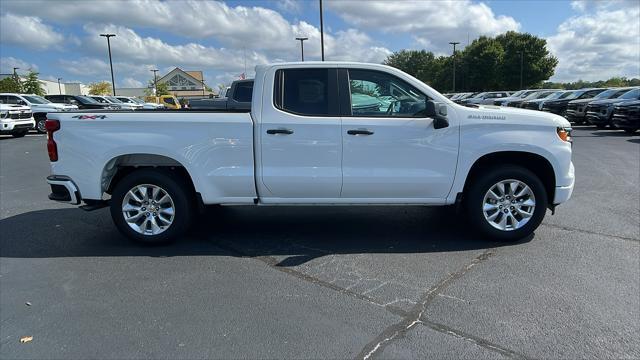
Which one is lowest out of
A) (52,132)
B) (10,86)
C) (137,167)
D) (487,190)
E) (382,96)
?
(487,190)

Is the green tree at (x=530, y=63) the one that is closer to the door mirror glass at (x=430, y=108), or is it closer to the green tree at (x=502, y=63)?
the green tree at (x=502, y=63)

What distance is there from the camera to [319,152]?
15.1 ft

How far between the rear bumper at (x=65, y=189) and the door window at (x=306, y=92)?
238 cm

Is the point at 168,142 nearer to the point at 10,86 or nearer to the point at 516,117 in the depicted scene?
the point at 516,117

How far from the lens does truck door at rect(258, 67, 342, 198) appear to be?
4.55 meters

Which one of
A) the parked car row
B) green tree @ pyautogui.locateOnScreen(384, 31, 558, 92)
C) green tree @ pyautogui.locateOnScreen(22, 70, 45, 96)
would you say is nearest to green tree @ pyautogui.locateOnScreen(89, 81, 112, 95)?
green tree @ pyautogui.locateOnScreen(22, 70, 45, 96)

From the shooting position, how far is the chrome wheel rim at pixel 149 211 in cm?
479

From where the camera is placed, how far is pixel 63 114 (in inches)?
183

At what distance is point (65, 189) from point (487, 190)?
4.60 m

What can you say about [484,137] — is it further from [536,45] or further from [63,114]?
[536,45]

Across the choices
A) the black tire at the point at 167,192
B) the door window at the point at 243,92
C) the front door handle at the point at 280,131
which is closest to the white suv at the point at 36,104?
the door window at the point at 243,92

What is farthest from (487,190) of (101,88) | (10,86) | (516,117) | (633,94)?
(101,88)

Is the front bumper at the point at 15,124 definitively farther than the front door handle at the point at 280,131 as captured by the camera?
Yes

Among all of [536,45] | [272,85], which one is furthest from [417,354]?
[536,45]
